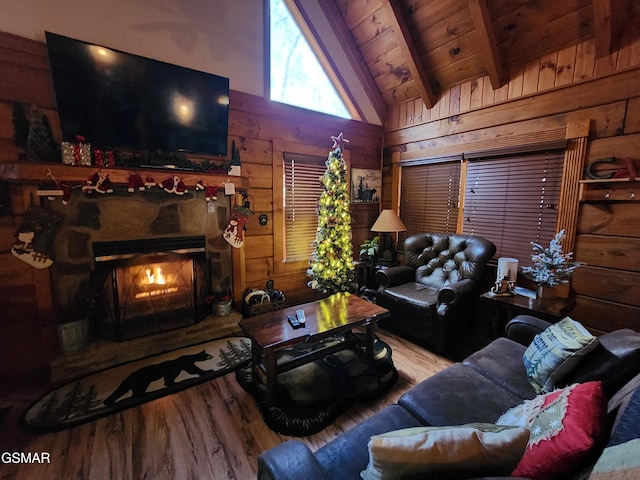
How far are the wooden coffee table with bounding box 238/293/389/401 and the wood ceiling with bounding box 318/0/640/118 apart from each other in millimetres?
2855

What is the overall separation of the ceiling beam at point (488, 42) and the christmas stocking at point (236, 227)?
2916mm

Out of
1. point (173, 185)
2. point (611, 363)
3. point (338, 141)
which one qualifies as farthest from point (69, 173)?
point (611, 363)

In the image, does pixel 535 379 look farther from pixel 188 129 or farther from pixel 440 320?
pixel 188 129

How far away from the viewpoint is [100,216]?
2.42 meters

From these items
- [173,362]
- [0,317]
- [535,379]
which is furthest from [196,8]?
[535,379]

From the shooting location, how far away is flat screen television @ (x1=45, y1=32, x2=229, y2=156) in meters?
2.12

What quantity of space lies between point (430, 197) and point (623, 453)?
339 centimetres

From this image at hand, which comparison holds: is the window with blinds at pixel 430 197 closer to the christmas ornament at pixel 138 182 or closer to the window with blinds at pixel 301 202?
the window with blinds at pixel 301 202

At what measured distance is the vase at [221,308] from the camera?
2.95m

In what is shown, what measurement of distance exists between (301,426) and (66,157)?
264 centimetres

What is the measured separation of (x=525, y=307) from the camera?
2285mm

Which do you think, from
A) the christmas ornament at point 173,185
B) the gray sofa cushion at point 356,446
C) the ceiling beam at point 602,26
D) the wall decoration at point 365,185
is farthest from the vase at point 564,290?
the christmas ornament at point 173,185

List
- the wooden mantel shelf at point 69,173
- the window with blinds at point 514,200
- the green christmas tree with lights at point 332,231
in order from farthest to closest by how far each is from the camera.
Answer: the green christmas tree with lights at point 332,231 → the window with blinds at point 514,200 → the wooden mantel shelf at point 69,173

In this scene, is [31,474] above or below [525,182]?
below
